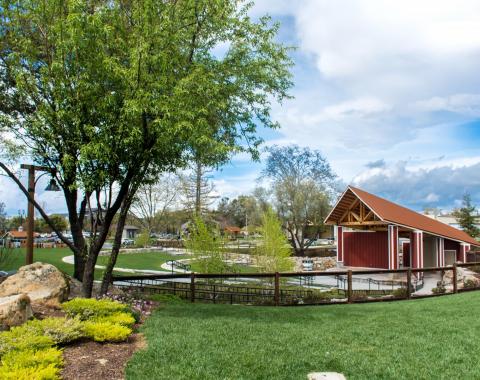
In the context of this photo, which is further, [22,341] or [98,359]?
[98,359]

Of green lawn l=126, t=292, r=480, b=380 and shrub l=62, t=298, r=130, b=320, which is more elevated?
shrub l=62, t=298, r=130, b=320

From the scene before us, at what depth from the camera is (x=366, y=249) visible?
2536 cm

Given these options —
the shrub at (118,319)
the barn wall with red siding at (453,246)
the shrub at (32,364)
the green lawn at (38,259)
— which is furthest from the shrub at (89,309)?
the barn wall with red siding at (453,246)

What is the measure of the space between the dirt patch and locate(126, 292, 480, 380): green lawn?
6.8 inches

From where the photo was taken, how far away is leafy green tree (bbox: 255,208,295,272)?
17.2 meters

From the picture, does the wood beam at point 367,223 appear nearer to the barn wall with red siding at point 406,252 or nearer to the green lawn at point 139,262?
the barn wall with red siding at point 406,252

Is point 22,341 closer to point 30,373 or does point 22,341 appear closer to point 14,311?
point 30,373

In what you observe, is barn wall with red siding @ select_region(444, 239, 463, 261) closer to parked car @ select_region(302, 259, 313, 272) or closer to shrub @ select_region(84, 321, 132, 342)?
parked car @ select_region(302, 259, 313, 272)

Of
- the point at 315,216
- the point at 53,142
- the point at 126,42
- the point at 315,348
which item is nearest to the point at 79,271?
the point at 53,142

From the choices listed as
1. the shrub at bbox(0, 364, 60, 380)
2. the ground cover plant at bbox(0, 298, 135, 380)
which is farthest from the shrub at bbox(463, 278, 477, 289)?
the shrub at bbox(0, 364, 60, 380)

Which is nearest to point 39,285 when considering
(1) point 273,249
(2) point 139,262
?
(1) point 273,249

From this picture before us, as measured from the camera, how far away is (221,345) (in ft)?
17.9

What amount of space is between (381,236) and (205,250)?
13.8m

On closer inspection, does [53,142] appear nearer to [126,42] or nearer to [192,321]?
[126,42]
